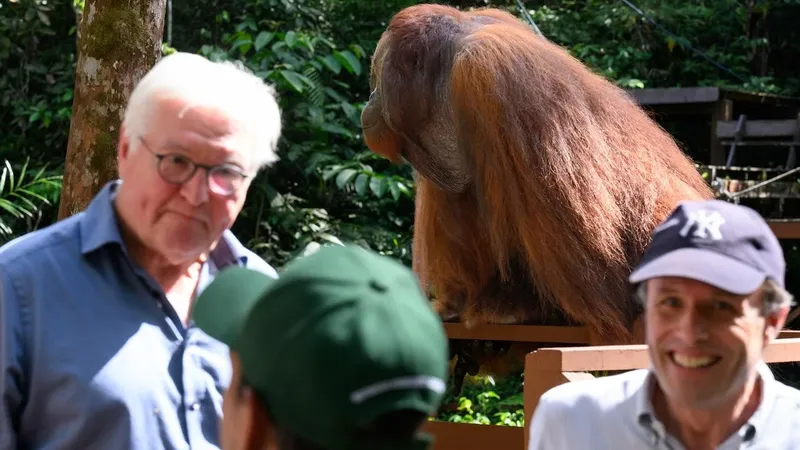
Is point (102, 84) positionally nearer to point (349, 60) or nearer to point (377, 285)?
point (377, 285)

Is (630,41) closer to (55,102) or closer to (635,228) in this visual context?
(55,102)

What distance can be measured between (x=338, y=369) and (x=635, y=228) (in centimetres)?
276

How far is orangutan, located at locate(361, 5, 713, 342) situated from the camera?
11.4 ft

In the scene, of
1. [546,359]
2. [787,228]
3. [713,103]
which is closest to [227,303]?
[546,359]

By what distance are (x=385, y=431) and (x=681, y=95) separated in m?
6.78

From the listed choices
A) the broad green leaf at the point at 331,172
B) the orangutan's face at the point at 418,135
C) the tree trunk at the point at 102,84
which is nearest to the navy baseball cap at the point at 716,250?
the tree trunk at the point at 102,84

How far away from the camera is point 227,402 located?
104cm

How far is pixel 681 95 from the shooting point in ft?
24.2

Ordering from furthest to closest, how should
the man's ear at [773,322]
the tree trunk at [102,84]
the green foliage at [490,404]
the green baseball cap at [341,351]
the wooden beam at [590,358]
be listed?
the green foliage at [490,404] < the tree trunk at [102,84] < the wooden beam at [590,358] < the man's ear at [773,322] < the green baseball cap at [341,351]

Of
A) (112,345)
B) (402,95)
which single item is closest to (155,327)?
(112,345)

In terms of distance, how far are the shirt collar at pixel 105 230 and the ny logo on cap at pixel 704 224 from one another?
716 mm

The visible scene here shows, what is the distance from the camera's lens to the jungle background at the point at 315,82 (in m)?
5.84

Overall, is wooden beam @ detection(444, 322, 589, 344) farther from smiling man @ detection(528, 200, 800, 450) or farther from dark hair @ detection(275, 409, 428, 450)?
dark hair @ detection(275, 409, 428, 450)

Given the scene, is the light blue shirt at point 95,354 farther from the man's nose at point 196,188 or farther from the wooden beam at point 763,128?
the wooden beam at point 763,128
